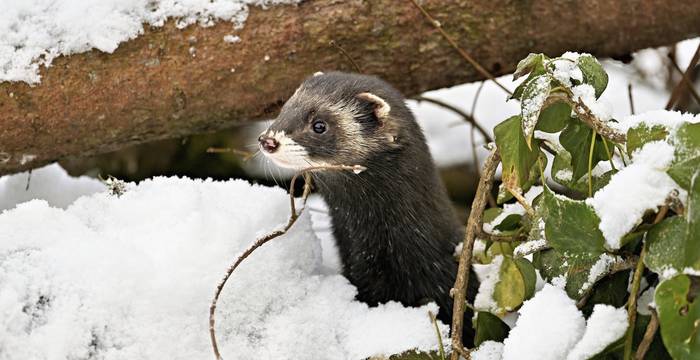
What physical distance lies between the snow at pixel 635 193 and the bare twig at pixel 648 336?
0.14 meters

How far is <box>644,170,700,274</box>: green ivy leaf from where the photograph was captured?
1521mm

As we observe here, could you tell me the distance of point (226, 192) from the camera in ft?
7.88

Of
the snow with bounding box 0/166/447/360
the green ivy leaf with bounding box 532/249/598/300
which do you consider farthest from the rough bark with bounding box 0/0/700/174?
the green ivy leaf with bounding box 532/249/598/300

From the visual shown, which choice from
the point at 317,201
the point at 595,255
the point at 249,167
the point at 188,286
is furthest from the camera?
the point at 249,167

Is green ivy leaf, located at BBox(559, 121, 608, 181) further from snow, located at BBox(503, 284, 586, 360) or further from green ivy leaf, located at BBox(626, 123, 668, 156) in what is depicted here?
snow, located at BBox(503, 284, 586, 360)

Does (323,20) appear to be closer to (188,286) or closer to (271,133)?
(271,133)

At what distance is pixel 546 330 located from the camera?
5.73ft

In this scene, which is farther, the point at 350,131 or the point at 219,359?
the point at 350,131

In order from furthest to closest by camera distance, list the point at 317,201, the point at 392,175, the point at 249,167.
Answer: the point at 249,167 → the point at 317,201 → the point at 392,175

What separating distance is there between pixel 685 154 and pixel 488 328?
0.66 metres

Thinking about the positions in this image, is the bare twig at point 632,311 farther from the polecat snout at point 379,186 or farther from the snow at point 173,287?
the polecat snout at point 379,186

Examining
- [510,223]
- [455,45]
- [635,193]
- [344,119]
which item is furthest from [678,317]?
[455,45]

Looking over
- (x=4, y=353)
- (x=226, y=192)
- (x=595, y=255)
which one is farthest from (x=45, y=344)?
(x=595, y=255)

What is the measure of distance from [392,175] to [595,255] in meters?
0.88
